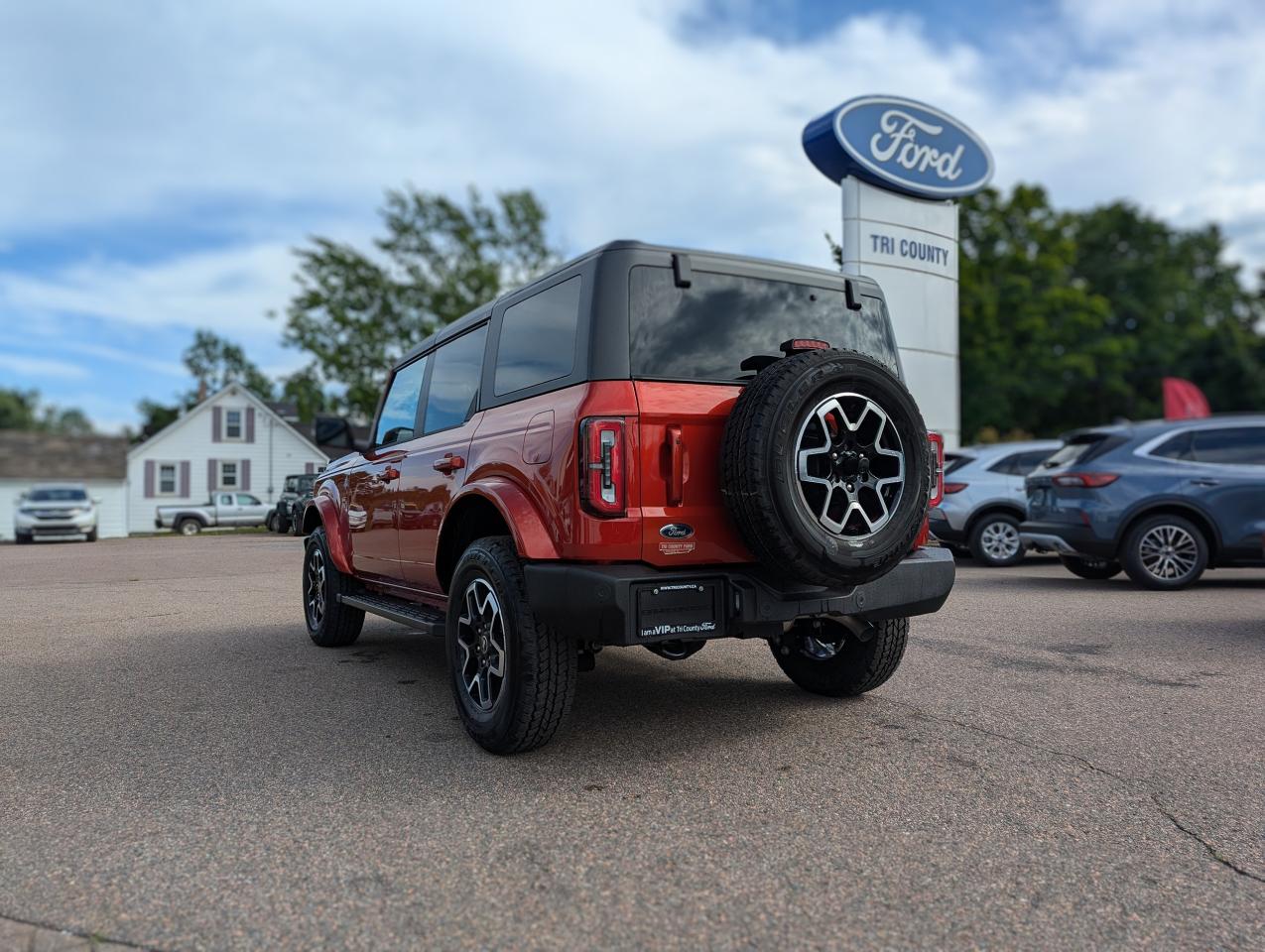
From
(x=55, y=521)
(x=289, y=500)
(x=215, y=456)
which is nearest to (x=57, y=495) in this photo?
(x=55, y=521)

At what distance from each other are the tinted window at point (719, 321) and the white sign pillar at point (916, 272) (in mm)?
12527

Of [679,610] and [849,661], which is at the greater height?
[679,610]

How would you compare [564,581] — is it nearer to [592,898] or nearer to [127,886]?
[592,898]

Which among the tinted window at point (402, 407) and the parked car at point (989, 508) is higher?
the tinted window at point (402, 407)

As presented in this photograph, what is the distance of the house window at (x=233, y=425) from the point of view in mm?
41594

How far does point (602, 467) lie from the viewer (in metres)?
3.70

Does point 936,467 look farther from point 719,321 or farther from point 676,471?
point 676,471

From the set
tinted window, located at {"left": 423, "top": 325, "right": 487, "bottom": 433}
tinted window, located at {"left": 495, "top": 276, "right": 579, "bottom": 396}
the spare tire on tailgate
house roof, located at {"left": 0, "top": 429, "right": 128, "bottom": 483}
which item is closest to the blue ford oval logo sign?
tinted window, located at {"left": 423, "top": 325, "right": 487, "bottom": 433}

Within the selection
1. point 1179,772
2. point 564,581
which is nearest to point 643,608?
point 564,581

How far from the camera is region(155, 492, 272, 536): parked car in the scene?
3525 centimetres

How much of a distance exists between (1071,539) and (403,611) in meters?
6.93

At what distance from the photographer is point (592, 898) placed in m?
2.76

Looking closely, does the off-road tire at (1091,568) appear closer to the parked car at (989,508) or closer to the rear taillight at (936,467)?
the parked car at (989,508)

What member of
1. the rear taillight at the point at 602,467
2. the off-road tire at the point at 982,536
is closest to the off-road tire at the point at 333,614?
the rear taillight at the point at 602,467
